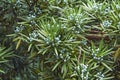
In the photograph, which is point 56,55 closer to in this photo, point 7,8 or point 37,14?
point 37,14

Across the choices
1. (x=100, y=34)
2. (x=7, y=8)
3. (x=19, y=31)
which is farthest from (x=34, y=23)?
(x=100, y=34)

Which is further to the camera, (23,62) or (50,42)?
(23,62)

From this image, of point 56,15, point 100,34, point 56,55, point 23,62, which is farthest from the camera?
point 23,62

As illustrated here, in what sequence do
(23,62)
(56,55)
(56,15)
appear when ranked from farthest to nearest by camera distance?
1. (23,62)
2. (56,15)
3. (56,55)

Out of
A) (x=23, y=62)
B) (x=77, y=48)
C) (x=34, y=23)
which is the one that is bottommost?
(x=23, y=62)

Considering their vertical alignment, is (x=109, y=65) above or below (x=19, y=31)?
below

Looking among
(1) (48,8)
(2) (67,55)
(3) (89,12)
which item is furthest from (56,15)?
(2) (67,55)
